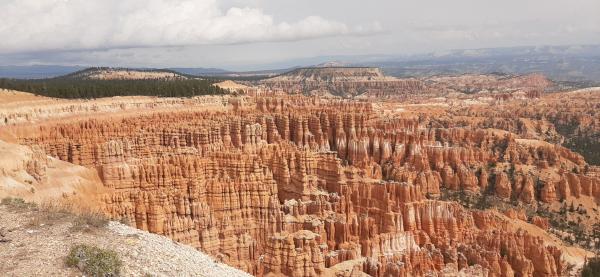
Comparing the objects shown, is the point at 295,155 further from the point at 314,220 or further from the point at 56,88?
the point at 56,88

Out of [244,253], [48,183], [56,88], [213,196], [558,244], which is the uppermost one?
[56,88]

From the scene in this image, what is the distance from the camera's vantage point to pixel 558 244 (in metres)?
35.0

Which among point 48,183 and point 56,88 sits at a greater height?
point 56,88

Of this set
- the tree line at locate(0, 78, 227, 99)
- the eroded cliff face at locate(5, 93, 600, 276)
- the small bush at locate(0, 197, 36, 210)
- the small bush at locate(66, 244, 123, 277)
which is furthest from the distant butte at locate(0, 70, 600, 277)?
the small bush at locate(66, 244, 123, 277)

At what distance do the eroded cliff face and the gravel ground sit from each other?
8829 mm

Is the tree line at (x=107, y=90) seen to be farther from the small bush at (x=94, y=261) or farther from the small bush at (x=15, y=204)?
the small bush at (x=94, y=261)

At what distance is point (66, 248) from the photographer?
522 inches

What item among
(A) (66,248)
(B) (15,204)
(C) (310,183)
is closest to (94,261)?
(A) (66,248)

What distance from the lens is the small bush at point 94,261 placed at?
12422 mm

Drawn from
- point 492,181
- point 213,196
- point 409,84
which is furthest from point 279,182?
point 409,84

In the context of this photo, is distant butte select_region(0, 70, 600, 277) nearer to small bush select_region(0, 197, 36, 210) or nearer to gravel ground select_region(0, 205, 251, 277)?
small bush select_region(0, 197, 36, 210)

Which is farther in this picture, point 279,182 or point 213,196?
point 279,182

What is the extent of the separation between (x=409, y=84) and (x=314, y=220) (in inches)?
6031

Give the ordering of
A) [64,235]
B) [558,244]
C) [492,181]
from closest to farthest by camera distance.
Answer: [64,235]
[558,244]
[492,181]
